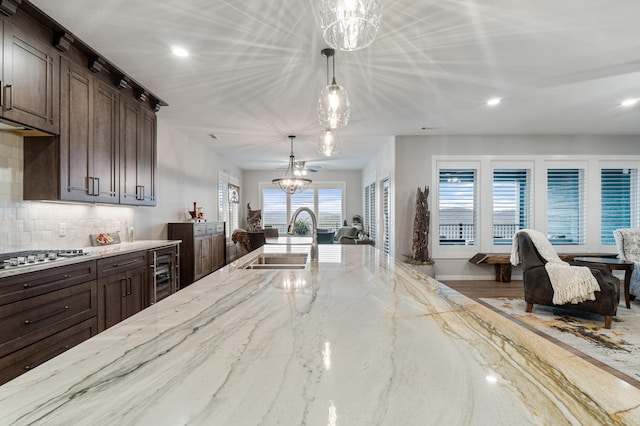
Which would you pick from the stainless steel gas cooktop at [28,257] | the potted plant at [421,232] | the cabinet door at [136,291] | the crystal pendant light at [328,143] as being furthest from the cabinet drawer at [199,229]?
the potted plant at [421,232]

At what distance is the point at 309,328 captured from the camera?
855 mm

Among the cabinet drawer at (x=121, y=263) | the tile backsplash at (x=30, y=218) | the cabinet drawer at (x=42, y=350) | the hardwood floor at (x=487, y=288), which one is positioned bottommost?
the hardwood floor at (x=487, y=288)

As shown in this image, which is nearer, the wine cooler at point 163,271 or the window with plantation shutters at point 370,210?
the wine cooler at point 163,271

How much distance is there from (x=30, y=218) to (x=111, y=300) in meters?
0.93

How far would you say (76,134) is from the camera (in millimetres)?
2771

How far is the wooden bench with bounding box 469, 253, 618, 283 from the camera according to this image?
18.3ft

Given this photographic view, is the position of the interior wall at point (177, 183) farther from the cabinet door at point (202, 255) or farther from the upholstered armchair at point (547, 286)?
the upholstered armchair at point (547, 286)

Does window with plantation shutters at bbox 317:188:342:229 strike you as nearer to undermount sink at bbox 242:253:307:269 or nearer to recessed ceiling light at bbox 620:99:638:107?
recessed ceiling light at bbox 620:99:638:107

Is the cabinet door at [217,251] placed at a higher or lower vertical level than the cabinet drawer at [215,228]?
lower

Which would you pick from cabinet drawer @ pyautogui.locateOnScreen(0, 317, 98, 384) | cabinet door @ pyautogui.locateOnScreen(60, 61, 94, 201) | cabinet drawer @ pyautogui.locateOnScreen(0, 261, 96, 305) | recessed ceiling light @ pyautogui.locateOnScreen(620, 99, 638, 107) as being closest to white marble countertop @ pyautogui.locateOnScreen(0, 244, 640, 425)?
cabinet drawer @ pyautogui.locateOnScreen(0, 261, 96, 305)

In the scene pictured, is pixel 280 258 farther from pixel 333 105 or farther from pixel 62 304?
pixel 62 304

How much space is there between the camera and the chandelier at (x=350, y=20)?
151cm

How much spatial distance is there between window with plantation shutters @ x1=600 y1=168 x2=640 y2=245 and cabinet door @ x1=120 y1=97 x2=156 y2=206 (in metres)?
7.42

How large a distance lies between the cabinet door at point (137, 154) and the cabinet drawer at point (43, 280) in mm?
1156
